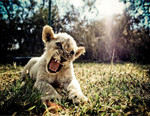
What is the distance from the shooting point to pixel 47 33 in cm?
256

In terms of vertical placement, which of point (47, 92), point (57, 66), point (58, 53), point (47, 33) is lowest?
point (47, 92)

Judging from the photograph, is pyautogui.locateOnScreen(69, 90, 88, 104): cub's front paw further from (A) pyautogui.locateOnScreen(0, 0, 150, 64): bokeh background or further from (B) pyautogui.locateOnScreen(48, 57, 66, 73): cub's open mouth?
(A) pyautogui.locateOnScreen(0, 0, 150, 64): bokeh background

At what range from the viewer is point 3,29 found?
1100 centimetres

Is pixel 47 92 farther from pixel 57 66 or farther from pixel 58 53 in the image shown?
pixel 58 53

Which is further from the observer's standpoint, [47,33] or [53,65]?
[47,33]

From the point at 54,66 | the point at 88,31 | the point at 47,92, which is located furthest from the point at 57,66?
the point at 88,31

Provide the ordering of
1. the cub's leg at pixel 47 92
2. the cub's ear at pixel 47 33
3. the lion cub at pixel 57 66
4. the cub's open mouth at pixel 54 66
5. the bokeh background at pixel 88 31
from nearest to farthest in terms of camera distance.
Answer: the cub's leg at pixel 47 92, the lion cub at pixel 57 66, the cub's open mouth at pixel 54 66, the cub's ear at pixel 47 33, the bokeh background at pixel 88 31

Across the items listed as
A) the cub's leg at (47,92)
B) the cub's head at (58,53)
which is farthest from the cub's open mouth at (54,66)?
the cub's leg at (47,92)

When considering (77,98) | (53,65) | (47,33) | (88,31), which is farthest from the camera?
(88,31)

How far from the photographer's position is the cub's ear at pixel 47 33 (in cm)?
250

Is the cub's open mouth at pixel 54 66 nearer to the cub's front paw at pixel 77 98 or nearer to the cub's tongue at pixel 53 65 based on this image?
the cub's tongue at pixel 53 65

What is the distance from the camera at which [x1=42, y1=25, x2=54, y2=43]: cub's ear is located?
2498mm

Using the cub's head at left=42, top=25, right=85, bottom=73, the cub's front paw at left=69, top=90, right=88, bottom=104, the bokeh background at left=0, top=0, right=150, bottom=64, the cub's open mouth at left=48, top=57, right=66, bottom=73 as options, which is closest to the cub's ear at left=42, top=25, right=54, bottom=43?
the cub's head at left=42, top=25, right=85, bottom=73

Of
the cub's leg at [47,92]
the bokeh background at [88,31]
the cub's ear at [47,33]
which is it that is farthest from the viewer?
the bokeh background at [88,31]
